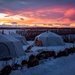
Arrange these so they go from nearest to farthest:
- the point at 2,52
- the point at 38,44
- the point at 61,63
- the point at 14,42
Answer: the point at 61,63 → the point at 2,52 → the point at 14,42 → the point at 38,44

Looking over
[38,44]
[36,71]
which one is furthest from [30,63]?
[38,44]

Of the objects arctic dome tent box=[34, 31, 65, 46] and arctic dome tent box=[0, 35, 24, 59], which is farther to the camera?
arctic dome tent box=[34, 31, 65, 46]

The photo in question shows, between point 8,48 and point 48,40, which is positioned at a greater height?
point 8,48

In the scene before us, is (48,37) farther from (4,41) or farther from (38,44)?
(4,41)

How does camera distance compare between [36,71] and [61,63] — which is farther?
[61,63]

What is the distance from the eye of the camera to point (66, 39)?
191ft

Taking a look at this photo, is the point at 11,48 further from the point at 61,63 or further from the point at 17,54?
the point at 61,63

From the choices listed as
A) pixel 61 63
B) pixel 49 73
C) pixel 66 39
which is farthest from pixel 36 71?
pixel 66 39

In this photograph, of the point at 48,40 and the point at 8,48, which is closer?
the point at 8,48

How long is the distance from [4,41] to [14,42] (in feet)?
4.29

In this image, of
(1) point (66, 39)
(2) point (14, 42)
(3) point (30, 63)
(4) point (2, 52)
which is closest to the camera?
(3) point (30, 63)

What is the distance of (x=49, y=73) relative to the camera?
16.6m

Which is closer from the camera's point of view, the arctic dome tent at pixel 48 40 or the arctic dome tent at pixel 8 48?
the arctic dome tent at pixel 8 48

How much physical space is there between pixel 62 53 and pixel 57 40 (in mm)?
19117
